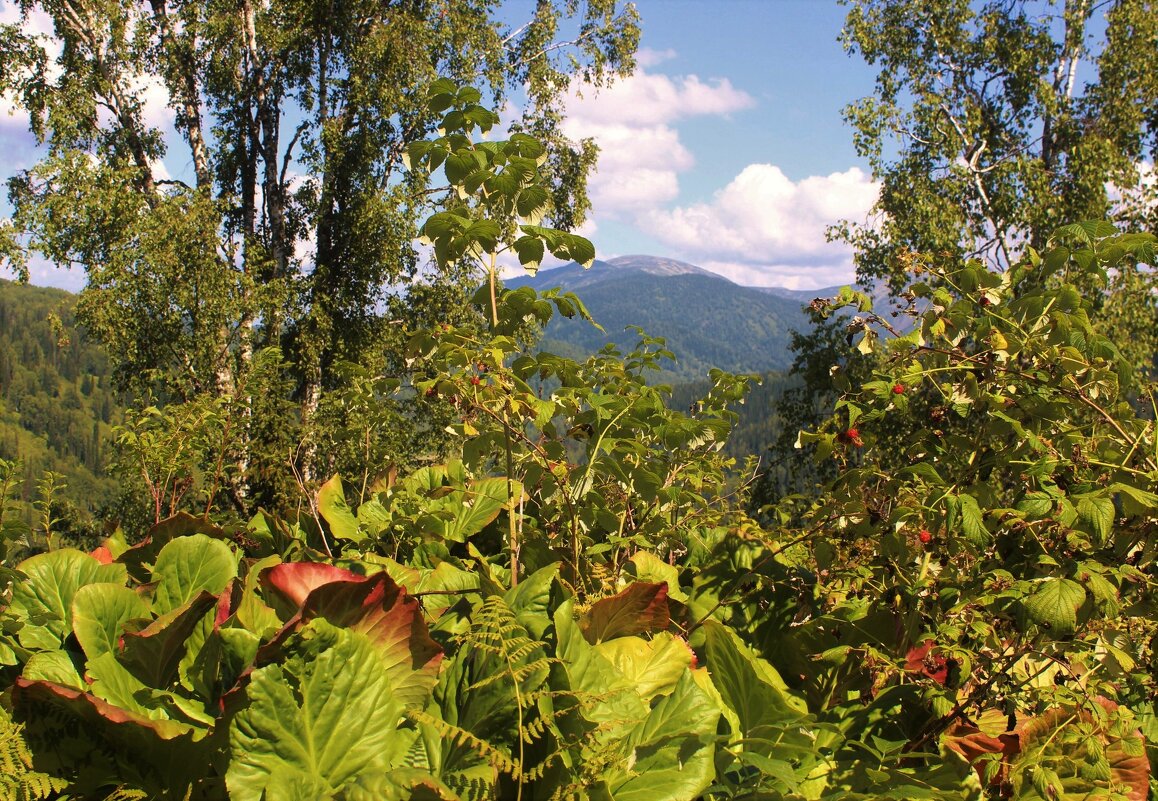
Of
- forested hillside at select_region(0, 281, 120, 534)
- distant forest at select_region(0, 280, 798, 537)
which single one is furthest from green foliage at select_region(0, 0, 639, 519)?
forested hillside at select_region(0, 281, 120, 534)

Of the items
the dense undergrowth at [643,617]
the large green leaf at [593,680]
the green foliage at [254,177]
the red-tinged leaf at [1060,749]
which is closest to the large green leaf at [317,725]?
the dense undergrowth at [643,617]

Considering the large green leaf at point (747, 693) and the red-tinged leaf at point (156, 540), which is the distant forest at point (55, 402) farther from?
the large green leaf at point (747, 693)

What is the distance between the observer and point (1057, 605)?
106 cm

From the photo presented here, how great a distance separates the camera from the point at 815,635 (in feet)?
4.98

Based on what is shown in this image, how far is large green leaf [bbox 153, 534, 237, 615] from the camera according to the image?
52.5 inches

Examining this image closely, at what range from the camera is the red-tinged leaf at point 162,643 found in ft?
3.53

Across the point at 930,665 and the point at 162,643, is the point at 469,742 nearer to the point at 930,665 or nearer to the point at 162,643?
the point at 162,643

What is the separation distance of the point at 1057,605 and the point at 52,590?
157 centimetres

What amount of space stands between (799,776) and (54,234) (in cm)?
1377

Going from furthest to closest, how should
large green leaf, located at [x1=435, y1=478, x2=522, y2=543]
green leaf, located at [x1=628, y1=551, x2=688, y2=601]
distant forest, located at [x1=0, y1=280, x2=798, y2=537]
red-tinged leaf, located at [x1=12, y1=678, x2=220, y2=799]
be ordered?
distant forest, located at [x1=0, y1=280, x2=798, y2=537] < large green leaf, located at [x1=435, y1=478, x2=522, y2=543] < green leaf, located at [x1=628, y1=551, x2=688, y2=601] < red-tinged leaf, located at [x1=12, y1=678, x2=220, y2=799]

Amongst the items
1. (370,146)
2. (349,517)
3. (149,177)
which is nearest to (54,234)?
(149,177)

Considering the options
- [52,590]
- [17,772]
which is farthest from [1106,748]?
[52,590]

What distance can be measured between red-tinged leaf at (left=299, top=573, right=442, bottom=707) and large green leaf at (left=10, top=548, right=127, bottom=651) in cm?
46

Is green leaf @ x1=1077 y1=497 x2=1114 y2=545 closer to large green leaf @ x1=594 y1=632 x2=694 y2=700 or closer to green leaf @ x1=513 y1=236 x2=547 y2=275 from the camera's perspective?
large green leaf @ x1=594 y1=632 x2=694 y2=700
